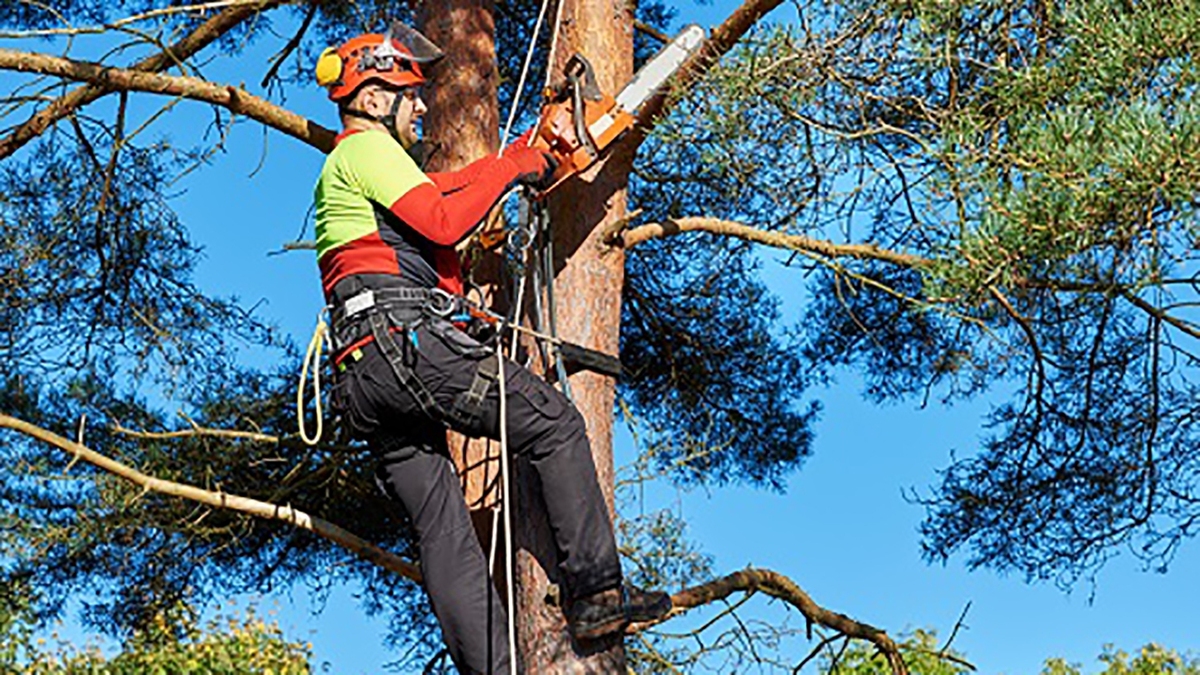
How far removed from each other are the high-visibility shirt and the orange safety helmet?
0.14 metres

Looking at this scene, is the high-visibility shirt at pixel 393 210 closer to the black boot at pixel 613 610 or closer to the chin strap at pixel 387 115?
the chin strap at pixel 387 115

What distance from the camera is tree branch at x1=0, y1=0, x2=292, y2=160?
20.4 ft

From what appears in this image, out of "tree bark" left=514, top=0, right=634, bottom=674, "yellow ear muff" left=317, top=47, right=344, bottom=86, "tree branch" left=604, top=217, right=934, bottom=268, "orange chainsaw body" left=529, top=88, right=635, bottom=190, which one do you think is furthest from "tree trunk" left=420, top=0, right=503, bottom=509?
"yellow ear muff" left=317, top=47, right=344, bottom=86

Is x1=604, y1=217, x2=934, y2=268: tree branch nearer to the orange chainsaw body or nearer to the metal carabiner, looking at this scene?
the orange chainsaw body

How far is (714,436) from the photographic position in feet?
26.4

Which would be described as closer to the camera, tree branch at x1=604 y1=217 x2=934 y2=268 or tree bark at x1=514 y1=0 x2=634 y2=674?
tree bark at x1=514 y1=0 x2=634 y2=674

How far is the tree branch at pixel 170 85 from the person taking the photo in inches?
219

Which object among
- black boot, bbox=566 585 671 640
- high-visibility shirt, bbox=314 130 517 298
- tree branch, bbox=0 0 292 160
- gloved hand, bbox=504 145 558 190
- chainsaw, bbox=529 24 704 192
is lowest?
black boot, bbox=566 585 671 640

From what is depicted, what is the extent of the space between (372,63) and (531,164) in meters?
0.48


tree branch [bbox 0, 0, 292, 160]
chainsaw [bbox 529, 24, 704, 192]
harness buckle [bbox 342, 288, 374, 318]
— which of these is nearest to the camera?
harness buckle [bbox 342, 288, 374, 318]

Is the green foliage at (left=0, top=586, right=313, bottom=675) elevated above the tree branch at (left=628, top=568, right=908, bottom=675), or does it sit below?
above

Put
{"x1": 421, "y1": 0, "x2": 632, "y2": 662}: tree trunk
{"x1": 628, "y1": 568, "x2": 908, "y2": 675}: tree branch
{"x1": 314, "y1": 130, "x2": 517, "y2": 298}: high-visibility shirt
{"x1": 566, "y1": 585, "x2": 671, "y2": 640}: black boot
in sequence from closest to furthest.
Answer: {"x1": 314, "y1": 130, "x2": 517, "y2": 298}: high-visibility shirt → {"x1": 566, "y1": 585, "x2": 671, "y2": 640}: black boot → {"x1": 421, "y1": 0, "x2": 632, "y2": 662}: tree trunk → {"x1": 628, "y1": 568, "x2": 908, "y2": 675}: tree branch

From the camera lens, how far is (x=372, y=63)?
4.35m

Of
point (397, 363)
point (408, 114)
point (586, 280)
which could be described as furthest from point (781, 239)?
point (397, 363)
